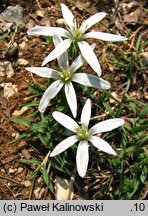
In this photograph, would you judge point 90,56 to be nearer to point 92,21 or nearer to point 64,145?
point 92,21

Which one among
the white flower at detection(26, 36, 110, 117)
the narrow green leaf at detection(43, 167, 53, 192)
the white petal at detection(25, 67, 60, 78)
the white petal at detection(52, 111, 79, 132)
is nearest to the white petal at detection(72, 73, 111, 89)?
the white flower at detection(26, 36, 110, 117)

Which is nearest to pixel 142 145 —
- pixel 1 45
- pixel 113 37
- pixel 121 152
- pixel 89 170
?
pixel 121 152

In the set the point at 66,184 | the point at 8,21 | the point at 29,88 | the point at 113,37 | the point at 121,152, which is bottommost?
the point at 66,184

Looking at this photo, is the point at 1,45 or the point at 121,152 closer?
the point at 121,152

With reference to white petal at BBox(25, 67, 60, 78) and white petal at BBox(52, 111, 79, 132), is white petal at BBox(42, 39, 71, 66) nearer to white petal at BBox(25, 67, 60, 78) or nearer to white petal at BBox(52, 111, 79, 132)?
white petal at BBox(25, 67, 60, 78)

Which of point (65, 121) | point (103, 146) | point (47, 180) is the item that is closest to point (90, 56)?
point (65, 121)

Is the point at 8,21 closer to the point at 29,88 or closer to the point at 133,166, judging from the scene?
the point at 29,88

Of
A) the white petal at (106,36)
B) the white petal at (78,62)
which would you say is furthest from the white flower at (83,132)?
the white petal at (106,36)
